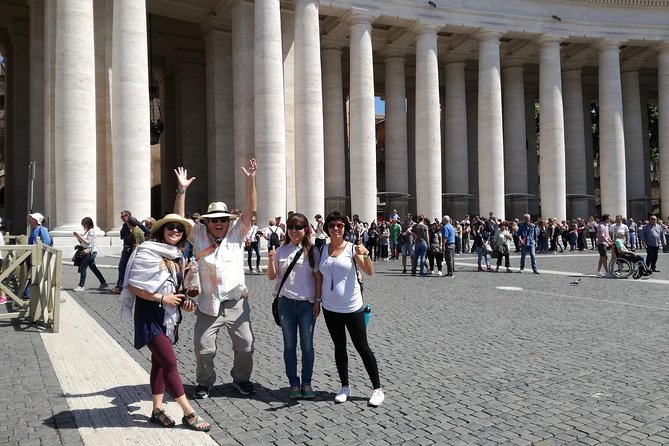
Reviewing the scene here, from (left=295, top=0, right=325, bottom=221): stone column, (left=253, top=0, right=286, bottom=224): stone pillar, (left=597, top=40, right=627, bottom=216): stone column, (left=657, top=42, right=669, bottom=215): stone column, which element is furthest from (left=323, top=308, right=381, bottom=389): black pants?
(left=657, top=42, right=669, bottom=215): stone column

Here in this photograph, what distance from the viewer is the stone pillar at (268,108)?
2505 centimetres

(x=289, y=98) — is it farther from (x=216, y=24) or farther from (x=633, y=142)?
(x=633, y=142)

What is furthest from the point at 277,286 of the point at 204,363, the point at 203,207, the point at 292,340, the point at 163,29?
the point at 163,29

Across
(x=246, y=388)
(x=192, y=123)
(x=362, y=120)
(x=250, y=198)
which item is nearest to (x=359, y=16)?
(x=362, y=120)

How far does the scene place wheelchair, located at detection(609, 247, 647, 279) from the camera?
16.7m

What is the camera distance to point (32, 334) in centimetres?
866

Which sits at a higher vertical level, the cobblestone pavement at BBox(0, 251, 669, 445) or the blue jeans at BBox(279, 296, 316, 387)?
the blue jeans at BBox(279, 296, 316, 387)

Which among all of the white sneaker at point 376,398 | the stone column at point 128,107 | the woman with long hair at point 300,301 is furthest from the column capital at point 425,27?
the white sneaker at point 376,398

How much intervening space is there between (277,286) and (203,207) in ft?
96.7

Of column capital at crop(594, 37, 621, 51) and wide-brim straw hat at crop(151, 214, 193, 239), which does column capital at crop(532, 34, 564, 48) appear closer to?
column capital at crop(594, 37, 621, 51)

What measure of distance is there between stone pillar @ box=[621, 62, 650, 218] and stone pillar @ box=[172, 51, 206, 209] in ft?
95.0

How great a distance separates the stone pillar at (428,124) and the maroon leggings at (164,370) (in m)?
27.0

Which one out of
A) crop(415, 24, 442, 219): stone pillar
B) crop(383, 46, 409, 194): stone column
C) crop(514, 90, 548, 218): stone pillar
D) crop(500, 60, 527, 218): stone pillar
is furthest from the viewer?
crop(514, 90, 548, 218): stone pillar

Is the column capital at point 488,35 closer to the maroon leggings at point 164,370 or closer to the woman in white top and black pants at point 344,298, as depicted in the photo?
the woman in white top and black pants at point 344,298
